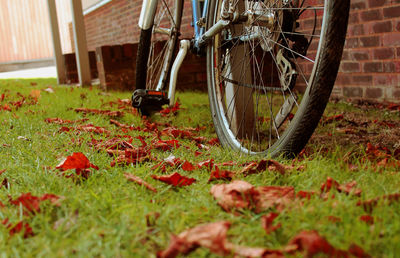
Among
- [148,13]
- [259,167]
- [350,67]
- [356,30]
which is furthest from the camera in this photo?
[350,67]

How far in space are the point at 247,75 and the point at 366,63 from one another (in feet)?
4.73

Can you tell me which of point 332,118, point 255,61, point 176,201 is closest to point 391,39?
point 332,118

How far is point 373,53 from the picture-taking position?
9.53ft

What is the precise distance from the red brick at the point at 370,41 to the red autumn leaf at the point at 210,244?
2471 mm

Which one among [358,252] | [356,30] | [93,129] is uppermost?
[356,30]

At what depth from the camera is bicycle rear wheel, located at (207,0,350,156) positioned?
3.90 ft

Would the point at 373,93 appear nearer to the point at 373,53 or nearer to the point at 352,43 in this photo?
the point at 373,53

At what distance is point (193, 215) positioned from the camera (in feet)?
3.24

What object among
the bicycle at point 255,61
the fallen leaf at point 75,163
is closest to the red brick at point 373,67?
the bicycle at point 255,61

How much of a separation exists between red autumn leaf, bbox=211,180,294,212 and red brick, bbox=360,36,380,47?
2.19 m

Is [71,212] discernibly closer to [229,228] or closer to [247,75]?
[229,228]

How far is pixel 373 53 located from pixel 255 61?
1.50 meters

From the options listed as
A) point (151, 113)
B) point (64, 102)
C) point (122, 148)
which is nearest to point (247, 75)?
point (122, 148)

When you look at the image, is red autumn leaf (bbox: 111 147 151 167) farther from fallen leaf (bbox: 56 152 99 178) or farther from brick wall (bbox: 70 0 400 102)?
brick wall (bbox: 70 0 400 102)
